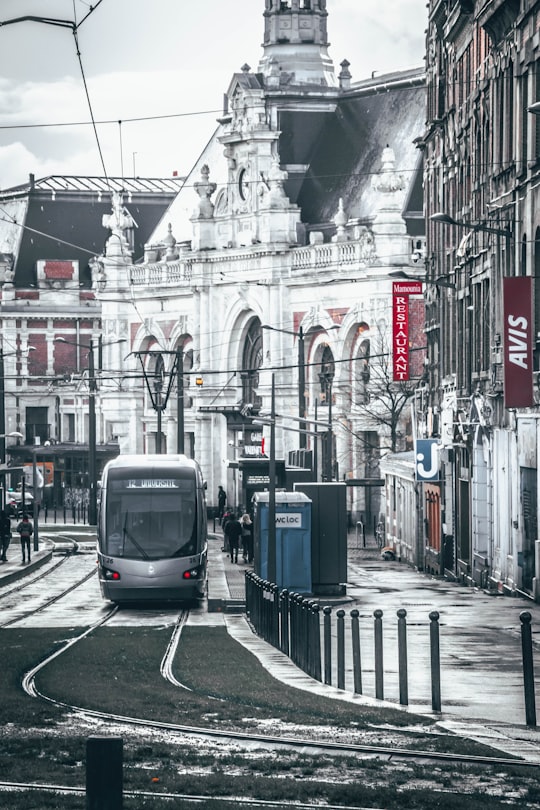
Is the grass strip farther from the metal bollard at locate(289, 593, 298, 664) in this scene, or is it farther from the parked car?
the parked car

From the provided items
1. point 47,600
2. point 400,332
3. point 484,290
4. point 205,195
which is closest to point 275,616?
point 47,600

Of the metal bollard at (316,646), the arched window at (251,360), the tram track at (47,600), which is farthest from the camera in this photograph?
the arched window at (251,360)

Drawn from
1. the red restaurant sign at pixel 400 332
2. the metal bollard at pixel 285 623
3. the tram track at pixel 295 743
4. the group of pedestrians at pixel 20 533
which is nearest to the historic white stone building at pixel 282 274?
the red restaurant sign at pixel 400 332

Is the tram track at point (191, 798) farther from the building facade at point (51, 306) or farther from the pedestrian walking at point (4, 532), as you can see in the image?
the building facade at point (51, 306)

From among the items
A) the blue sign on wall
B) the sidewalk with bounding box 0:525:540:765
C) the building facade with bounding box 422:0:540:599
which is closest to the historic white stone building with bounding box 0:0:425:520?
the sidewalk with bounding box 0:525:540:765

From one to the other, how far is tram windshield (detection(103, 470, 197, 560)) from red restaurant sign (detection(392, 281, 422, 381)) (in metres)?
27.9

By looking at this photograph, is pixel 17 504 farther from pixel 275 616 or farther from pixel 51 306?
pixel 275 616

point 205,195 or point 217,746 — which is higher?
point 205,195

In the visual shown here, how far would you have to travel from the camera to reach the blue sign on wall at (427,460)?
4766 cm

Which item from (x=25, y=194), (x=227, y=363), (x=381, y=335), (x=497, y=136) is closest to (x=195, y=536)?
(x=497, y=136)

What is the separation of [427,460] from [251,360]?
158 feet

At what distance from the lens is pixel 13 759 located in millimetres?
14750

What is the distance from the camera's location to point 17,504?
8962cm

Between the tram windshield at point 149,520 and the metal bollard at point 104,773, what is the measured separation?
26538mm
